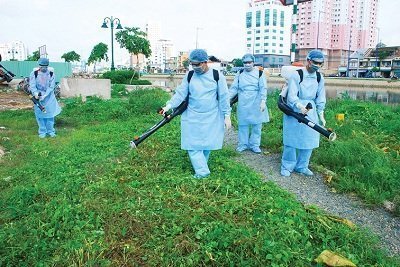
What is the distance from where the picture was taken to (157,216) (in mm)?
3516

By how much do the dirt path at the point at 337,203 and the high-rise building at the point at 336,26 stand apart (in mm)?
77359

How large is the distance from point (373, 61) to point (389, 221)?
6065 cm

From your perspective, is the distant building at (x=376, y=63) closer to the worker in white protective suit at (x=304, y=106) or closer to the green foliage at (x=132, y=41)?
the green foliage at (x=132, y=41)

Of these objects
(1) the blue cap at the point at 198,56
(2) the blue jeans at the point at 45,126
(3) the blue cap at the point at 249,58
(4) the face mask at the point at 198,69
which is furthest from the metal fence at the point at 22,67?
(1) the blue cap at the point at 198,56

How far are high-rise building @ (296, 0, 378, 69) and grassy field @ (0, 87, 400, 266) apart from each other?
78050 mm

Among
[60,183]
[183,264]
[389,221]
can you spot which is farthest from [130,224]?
[389,221]

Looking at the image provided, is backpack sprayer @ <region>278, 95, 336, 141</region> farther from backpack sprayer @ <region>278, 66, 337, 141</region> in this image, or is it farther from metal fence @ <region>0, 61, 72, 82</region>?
metal fence @ <region>0, 61, 72, 82</region>

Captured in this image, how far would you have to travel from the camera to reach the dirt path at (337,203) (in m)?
3.66

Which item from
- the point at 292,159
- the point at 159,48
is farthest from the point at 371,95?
the point at 159,48

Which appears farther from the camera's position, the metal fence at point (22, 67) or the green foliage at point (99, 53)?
the green foliage at point (99, 53)

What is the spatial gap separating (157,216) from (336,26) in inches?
3416

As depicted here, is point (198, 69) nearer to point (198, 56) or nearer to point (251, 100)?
point (198, 56)

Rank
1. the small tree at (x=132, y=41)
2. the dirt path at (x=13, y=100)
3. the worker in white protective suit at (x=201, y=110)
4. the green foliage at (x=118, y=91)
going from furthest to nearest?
the small tree at (x=132, y=41)
the green foliage at (x=118, y=91)
the dirt path at (x=13, y=100)
the worker in white protective suit at (x=201, y=110)

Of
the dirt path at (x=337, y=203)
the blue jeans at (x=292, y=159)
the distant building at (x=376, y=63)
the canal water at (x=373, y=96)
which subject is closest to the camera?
the dirt path at (x=337, y=203)
